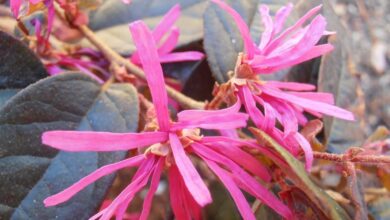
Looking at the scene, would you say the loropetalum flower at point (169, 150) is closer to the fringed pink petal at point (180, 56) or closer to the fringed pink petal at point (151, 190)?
the fringed pink petal at point (151, 190)

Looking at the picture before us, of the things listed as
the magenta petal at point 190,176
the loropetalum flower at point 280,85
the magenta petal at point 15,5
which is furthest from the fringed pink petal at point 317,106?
the magenta petal at point 15,5

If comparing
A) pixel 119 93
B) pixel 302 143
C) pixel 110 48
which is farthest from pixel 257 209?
pixel 110 48

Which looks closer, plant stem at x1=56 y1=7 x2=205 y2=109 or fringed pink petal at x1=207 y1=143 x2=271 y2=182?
fringed pink petal at x1=207 y1=143 x2=271 y2=182

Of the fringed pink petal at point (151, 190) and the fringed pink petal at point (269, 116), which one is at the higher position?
the fringed pink petal at point (269, 116)

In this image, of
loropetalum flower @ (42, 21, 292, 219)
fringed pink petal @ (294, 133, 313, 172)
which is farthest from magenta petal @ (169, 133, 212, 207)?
fringed pink petal @ (294, 133, 313, 172)

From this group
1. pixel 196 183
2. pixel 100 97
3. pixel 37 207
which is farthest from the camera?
pixel 100 97

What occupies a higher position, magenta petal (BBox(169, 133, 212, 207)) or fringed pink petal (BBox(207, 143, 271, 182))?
magenta petal (BBox(169, 133, 212, 207))

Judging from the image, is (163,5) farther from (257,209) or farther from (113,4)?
(257,209)

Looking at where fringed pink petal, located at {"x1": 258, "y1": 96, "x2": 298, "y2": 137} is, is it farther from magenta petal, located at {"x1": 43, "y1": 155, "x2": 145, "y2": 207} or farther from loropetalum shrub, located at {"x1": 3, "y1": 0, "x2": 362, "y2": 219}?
magenta petal, located at {"x1": 43, "y1": 155, "x2": 145, "y2": 207}
